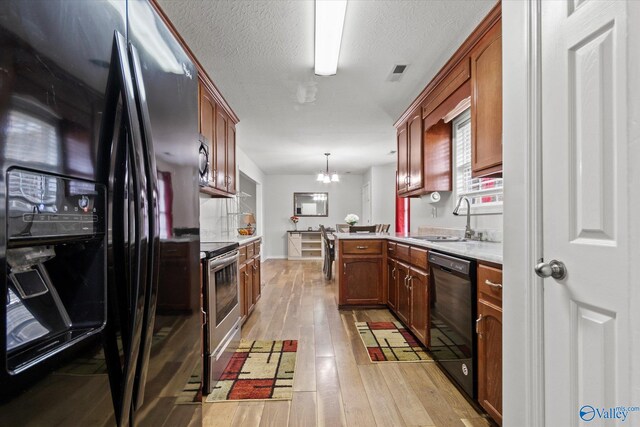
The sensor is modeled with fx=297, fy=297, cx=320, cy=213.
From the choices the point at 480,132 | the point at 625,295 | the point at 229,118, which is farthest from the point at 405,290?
the point at 229,118

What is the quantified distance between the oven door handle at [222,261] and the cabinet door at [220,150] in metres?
0.85

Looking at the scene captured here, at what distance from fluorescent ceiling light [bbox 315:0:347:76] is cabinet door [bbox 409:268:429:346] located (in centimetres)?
180

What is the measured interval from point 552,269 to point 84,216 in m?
1.24

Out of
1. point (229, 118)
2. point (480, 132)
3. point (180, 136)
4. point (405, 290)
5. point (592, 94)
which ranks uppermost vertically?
point (229, 118)

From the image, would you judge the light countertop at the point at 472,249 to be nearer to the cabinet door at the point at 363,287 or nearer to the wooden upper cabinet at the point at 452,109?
the wooden upper cabinet at the point at 452,109

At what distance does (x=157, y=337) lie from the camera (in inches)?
29.2

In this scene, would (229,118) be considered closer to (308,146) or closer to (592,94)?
(308,146)

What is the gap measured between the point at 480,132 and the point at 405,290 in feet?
4.87

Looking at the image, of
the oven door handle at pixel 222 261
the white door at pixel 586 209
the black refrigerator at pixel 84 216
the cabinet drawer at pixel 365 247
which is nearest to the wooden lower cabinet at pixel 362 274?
the cabinet drawer at pixel 365 247

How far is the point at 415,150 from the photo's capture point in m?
3.31

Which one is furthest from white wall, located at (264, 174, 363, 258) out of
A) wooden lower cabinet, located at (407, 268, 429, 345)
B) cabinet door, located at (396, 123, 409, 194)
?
wooden lower cabinet, located at (407, 268, 429, 345)

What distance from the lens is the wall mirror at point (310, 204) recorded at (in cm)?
852

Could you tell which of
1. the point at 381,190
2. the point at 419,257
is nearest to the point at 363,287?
the point at 419,257

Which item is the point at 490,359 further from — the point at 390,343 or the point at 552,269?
the point at 390,343
